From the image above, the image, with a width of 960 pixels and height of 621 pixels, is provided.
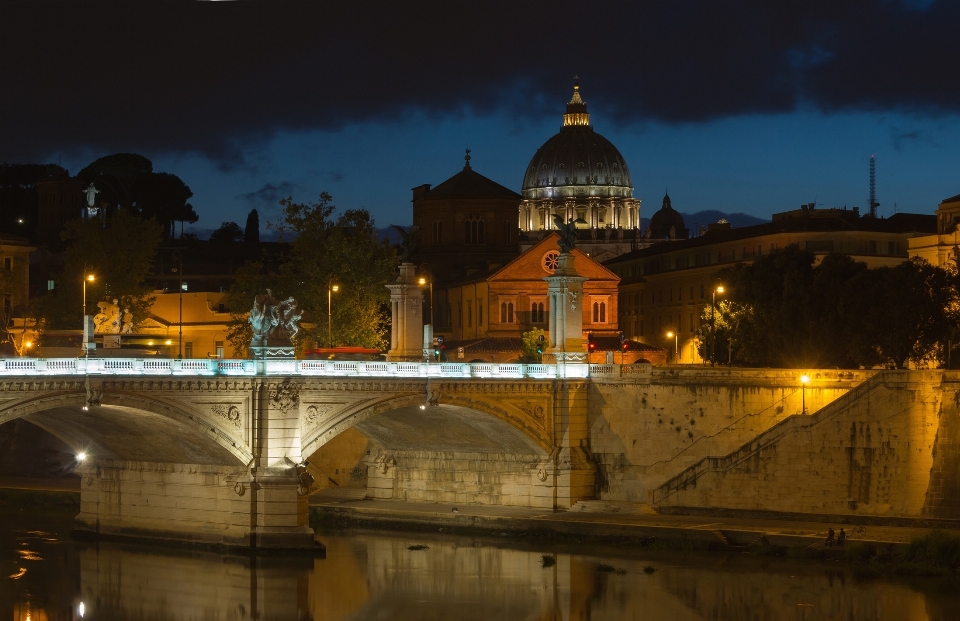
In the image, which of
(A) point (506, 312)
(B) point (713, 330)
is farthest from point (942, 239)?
(A) point (506, 312)

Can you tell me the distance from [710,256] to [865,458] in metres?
45.0

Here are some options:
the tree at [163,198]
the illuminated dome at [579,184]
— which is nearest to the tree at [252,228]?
the tree at [163,198]

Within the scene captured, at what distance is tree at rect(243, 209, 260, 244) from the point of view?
384 feet

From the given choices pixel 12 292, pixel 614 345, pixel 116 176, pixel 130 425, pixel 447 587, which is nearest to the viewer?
pixel 447 587

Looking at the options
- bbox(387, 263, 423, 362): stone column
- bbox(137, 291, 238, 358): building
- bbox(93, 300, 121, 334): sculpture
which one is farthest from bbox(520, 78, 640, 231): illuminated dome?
bbox(387, 263, 423, 362): stone column

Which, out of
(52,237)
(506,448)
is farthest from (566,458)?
(52,237)

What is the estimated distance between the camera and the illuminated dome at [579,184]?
139 metres

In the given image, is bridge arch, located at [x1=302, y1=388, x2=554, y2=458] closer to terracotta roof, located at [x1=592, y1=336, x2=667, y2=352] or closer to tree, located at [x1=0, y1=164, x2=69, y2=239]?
terracotta roof, located at [x1=592, y1=336, x2=667, y2=352]

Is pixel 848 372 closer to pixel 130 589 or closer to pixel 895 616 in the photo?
pixel 895 616

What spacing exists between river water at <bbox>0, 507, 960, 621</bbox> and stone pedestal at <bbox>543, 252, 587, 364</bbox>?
708 centimetres

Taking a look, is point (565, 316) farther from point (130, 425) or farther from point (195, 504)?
point (130, 425)

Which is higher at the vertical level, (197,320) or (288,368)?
(197,320)

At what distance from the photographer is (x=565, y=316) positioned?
56.8 meters

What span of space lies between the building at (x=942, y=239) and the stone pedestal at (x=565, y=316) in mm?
23189
